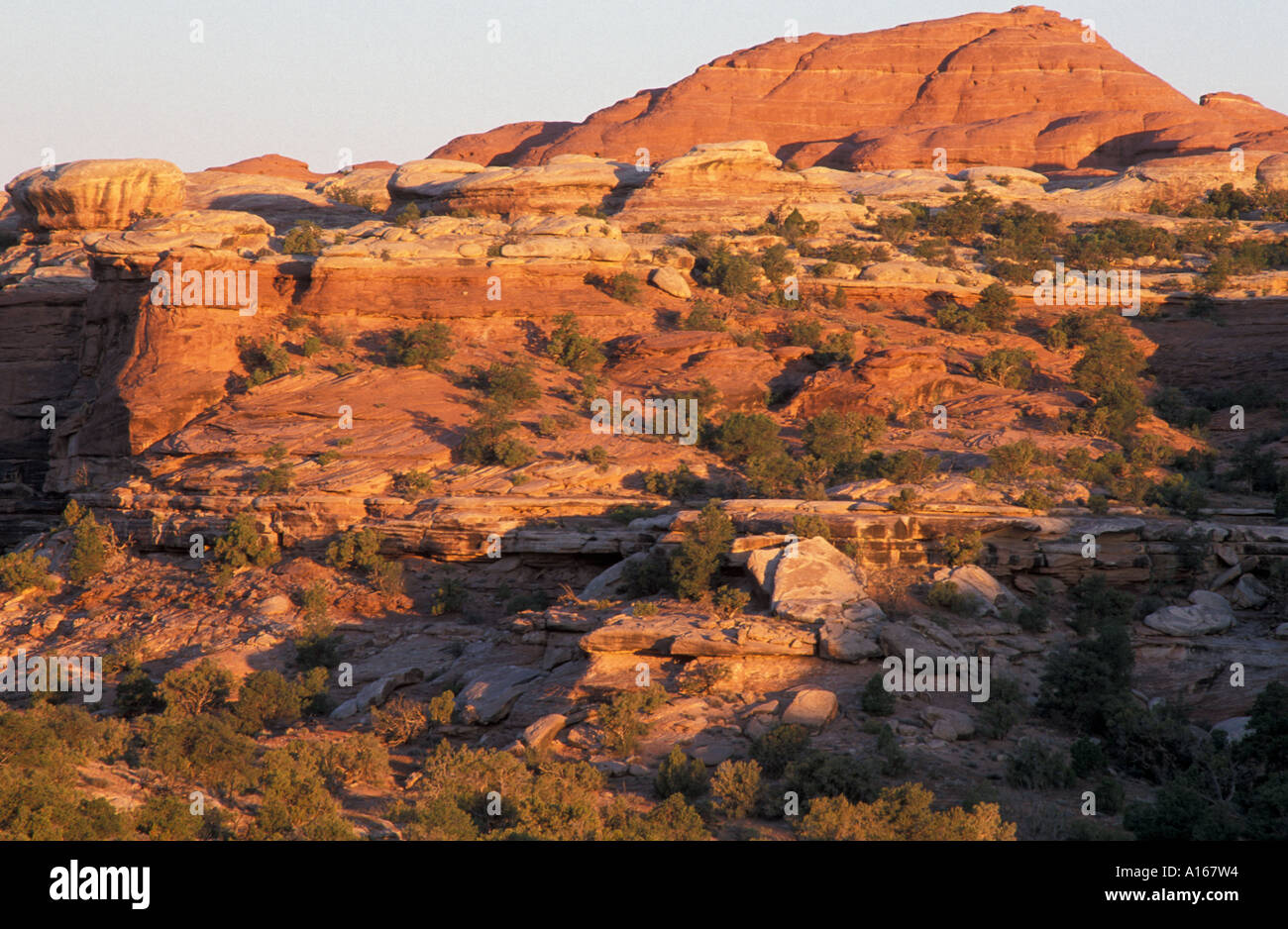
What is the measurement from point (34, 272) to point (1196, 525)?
1428 inches

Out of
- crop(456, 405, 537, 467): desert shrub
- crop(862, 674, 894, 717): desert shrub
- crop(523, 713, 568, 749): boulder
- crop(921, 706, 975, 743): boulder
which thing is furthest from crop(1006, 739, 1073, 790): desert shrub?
crop(456, 405, 537, 467): desert shrub

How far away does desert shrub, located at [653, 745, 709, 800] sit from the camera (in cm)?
1178

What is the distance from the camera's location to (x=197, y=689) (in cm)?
1571

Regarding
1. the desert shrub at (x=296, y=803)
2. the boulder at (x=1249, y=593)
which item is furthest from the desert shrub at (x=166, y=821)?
the boulder at (x=1249, y=593)

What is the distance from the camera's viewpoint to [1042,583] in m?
18.0

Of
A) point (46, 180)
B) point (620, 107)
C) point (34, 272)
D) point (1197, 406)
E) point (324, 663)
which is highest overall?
point (620, 107)

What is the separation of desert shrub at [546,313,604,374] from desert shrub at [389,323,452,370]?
2.98 meters

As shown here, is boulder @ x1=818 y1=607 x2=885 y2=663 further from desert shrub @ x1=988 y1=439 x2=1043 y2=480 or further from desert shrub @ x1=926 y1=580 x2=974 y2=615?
desert shrub @ x1=988 y1=439 x2=1043 y2=480

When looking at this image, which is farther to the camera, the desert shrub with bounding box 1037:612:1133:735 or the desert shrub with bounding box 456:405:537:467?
the desert shrub with bounding box 456:405:537:467

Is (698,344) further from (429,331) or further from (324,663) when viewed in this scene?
(324,663)

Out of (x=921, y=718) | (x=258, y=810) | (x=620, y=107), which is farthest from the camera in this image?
(x=620, y=107)

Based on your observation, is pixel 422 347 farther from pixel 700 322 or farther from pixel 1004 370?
pixel 1004 370

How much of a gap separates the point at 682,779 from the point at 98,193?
37765 millimetres
